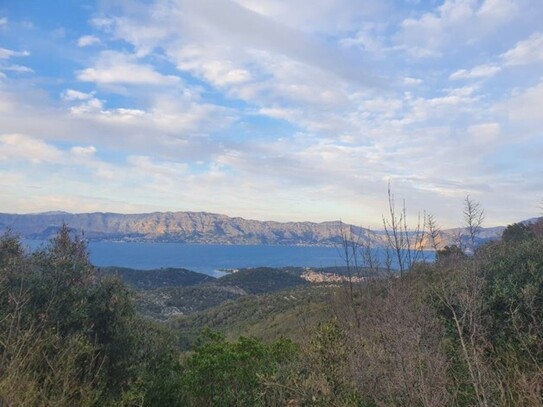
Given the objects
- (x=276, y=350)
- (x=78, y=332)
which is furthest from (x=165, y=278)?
(x=78, y=332)

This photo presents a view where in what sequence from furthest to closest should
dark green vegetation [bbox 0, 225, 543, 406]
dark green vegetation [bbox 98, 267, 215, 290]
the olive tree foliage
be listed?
dark green vegetation [bbox 98, 267, 215, 290] < the olive tree foliage < dark green vegetation [bbox 0, 225, 543, 406]

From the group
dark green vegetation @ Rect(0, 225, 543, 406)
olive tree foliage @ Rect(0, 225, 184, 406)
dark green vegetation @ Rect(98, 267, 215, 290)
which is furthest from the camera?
dark green vegetation @ Rect(98, 267, 215, 290)

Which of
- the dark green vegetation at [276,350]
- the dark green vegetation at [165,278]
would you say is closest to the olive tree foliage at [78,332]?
the dark green vegetation at [276,350]

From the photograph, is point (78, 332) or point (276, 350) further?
point (276, 350)


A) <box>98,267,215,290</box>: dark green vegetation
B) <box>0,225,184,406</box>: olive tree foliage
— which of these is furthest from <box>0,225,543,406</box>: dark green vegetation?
<box>98,267,215,290</box>: dark green vegetation

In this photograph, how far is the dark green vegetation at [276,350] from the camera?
4566mm

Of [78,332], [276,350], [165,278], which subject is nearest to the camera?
[78,332]

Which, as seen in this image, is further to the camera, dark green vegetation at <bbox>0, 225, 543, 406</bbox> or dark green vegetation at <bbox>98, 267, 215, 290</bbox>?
dark green vegetation at <bbox>98, 267, 215, 290</bbox>

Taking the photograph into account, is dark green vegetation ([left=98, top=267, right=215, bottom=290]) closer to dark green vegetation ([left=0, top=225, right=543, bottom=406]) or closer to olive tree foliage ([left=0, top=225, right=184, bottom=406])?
olive tree foliage ([left=0, top=225, right=184, bottom=406])

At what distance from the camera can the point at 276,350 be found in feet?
25.2

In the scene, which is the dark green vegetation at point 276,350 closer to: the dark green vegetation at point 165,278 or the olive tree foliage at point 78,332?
the olive tree foliage at point 78,332

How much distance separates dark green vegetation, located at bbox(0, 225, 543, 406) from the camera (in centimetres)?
457

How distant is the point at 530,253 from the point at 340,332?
375 centimetres

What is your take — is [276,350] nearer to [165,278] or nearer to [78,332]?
[78,332]
